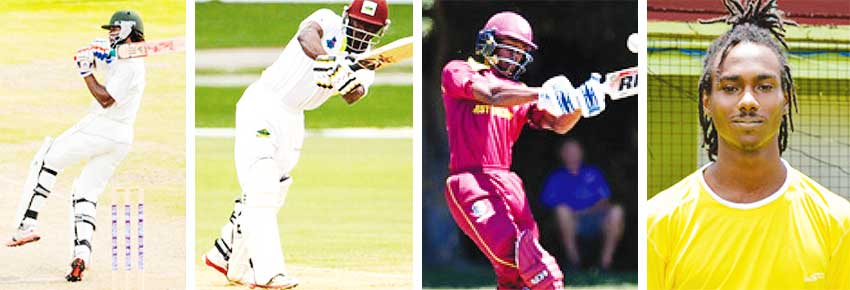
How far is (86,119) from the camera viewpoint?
8.11 meters

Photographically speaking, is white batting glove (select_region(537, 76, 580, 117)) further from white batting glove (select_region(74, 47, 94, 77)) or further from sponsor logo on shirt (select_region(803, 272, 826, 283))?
white batting glove (select_region(74, 47, 94, 77))

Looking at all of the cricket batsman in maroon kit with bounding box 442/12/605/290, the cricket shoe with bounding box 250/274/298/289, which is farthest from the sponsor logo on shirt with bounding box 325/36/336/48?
the cricket shoe with bounding box 250/274/298/289

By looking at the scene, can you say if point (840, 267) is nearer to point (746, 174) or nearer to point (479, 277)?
point (746, 174)

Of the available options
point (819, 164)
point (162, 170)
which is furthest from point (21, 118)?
point (819, 164)

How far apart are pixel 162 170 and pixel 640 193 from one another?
2727 millimetres

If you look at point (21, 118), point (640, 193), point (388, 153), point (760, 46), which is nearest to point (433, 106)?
point (388, 153)

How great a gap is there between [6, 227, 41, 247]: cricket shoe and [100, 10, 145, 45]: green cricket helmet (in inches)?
47.1

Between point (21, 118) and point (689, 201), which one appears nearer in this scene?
point (689, 201)

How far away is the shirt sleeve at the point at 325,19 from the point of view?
7887mm

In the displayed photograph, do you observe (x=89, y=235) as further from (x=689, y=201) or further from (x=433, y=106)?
(x=689, y=201)

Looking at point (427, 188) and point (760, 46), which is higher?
point (760, 46)

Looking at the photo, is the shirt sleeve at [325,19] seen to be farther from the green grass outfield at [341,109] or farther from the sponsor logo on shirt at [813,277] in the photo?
the sponsor logo on shirt at [813,277]

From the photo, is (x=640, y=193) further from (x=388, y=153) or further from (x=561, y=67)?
(x=388, y=153)

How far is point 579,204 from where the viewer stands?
26.0 feet
